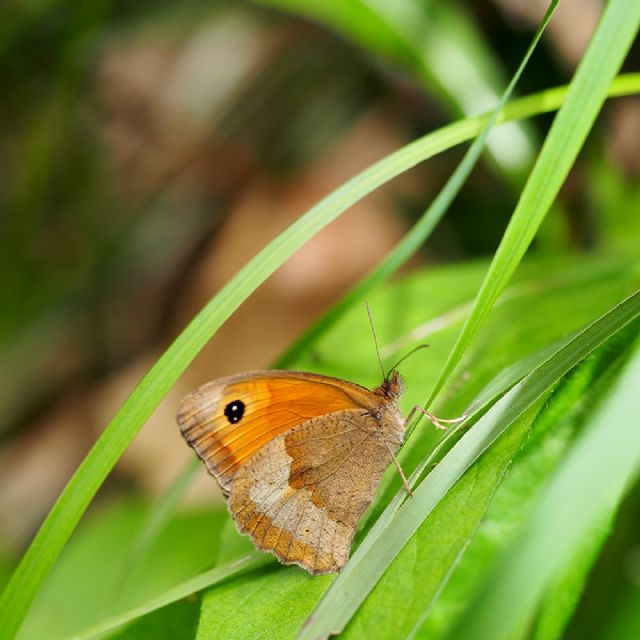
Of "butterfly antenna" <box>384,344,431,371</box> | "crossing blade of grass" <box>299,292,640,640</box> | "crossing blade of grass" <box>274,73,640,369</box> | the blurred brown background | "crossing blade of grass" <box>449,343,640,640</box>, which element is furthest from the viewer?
the blurred brown background

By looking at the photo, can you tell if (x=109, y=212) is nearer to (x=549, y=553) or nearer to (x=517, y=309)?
(x=517, y=309)

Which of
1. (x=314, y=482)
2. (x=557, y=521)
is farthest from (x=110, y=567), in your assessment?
(x=557, y=521)

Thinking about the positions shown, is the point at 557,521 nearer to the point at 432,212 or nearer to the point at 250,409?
the point at 432,212

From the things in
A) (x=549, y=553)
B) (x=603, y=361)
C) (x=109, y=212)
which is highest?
(x=109, y=212)

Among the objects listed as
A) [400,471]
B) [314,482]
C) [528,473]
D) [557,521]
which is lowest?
[557,521]

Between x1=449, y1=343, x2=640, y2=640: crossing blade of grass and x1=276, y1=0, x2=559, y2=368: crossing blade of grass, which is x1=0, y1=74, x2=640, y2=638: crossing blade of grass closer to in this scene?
x1=276, y1=0, x2=559, y2=368: crossing blade of grass

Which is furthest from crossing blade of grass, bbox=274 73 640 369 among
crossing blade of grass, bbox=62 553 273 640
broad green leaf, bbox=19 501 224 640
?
broad green leaf, bbox=19 501 224 640

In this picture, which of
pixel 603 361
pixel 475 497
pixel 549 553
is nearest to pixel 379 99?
pixel 603 361
